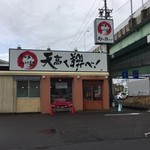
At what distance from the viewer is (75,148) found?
11211 millimetres

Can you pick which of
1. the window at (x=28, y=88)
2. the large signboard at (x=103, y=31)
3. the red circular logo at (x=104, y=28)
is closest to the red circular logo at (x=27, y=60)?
the window at (x=28, y=88)

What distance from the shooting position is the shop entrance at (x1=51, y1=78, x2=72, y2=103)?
2950 centimetres

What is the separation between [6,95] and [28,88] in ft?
6.25

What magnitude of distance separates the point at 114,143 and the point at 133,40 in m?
24.9

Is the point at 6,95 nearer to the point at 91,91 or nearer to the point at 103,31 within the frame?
the point at 91,91

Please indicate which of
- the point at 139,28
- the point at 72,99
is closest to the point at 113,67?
A: the point at 139,28

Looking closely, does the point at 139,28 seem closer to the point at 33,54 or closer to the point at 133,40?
the point at 133,40

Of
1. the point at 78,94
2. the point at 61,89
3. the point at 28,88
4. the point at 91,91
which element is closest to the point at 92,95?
the point at 91,91

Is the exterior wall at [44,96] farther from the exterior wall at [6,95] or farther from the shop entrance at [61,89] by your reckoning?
the shop entrance at [61,89]

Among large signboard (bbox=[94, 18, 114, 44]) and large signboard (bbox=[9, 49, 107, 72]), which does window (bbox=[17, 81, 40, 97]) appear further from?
large signboard (bbox=[94, 18, 114, 44])

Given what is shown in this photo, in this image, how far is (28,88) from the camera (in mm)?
28844

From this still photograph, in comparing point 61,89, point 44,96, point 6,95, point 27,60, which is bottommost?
point 44,96

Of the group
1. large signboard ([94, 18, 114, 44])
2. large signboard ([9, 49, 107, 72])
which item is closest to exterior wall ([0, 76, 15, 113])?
large signboard ([9, 49, 107, 72])

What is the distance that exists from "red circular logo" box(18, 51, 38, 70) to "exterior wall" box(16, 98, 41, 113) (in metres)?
2.72
